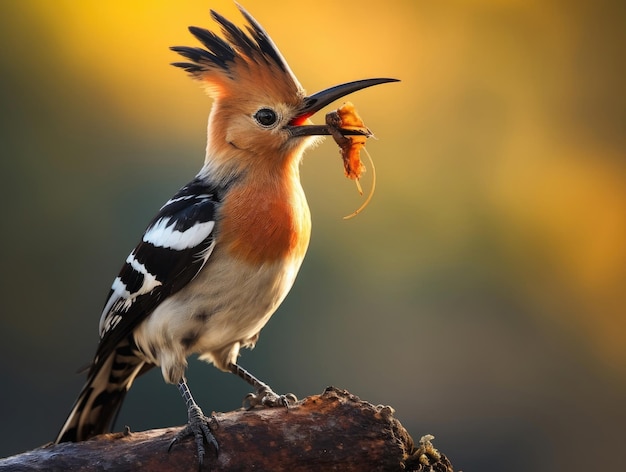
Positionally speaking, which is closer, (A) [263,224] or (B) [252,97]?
(A) [263,224]

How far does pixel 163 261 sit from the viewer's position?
2.39 metres

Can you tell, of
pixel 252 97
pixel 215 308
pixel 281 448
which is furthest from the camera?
pixel 252 97

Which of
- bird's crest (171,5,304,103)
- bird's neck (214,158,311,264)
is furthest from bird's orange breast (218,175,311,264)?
bird's crest (171,5,304,103)

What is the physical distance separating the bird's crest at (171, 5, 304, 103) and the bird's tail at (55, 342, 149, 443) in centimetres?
94

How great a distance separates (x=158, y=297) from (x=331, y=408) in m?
0.65

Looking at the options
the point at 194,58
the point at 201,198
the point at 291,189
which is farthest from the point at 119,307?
the point at 194,58

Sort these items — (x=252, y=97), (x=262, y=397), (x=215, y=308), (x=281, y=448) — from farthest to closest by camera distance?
(x=252, y=97), (x=262, y=397), (x=215, y=308), (x=281, y=448)

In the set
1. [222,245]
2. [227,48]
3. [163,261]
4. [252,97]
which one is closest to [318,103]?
[252,97]

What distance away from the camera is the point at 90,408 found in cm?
255

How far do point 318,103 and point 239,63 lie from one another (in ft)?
0.99

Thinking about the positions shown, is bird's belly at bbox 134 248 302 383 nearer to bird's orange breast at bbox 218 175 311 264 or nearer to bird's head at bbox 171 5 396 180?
bird's orange breast at bbox 218 175 311 264

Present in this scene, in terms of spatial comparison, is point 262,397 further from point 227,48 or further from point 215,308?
point 227,48

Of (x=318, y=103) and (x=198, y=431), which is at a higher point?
(x=318, y=103)

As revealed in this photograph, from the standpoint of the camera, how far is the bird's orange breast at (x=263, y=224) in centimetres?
227
